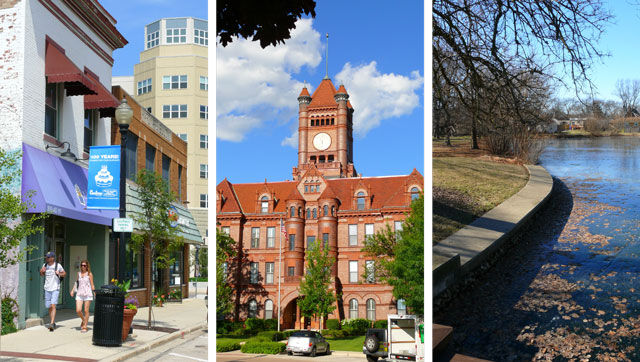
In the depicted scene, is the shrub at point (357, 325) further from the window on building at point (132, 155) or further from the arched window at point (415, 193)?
the window on building at point (132, 155)

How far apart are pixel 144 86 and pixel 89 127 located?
44.6ft

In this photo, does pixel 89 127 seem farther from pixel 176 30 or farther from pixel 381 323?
pixel 176 30

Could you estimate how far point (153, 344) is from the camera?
7.76 m

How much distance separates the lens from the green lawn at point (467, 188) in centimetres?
548

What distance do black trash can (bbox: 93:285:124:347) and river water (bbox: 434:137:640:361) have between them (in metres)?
4.14

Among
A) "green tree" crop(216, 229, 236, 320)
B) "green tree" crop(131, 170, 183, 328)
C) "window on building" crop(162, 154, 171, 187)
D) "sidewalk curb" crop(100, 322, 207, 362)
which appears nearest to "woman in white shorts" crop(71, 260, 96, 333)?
"sidewalk curb" crop(100, 322, 207, 362)

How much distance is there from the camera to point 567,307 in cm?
450

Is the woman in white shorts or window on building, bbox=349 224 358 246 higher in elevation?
window on building, bbox=349 224 358 246

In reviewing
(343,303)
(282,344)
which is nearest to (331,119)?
(343,303)

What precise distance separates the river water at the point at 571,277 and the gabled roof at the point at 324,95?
208 centimetres

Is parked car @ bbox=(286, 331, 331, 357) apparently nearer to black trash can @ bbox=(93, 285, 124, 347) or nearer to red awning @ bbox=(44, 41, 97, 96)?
black trash can @ bbox=(93, 285, 124, 347)

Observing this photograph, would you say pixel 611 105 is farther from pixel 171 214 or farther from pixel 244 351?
pixel 171 214

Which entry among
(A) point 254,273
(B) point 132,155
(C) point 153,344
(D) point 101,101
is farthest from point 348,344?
(B) point 132,155

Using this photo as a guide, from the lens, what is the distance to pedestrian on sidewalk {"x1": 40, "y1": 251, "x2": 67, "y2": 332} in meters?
7.02
